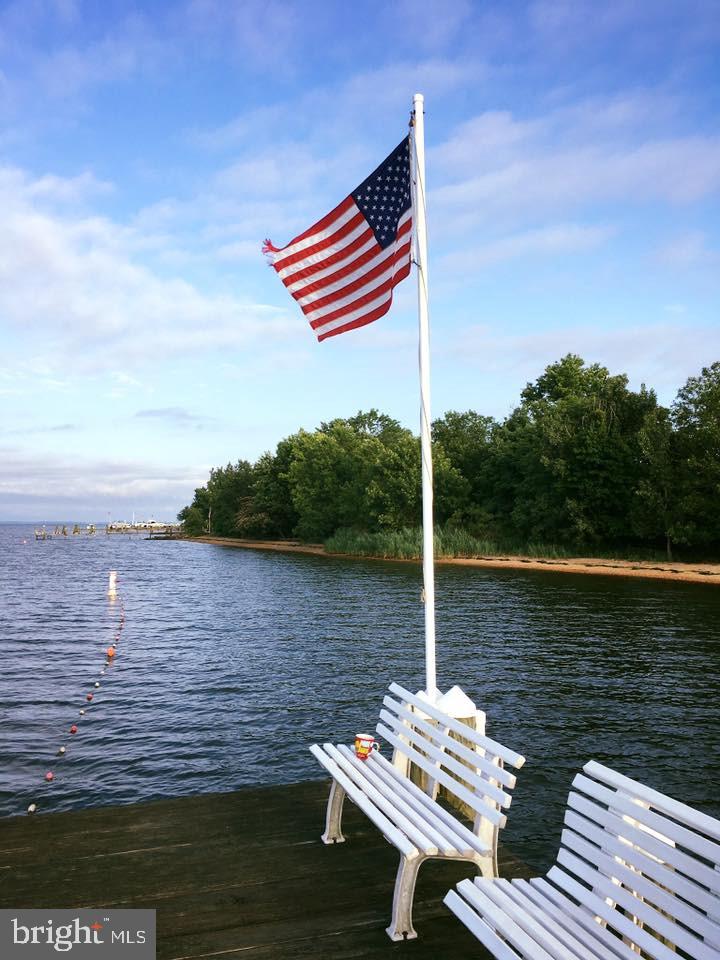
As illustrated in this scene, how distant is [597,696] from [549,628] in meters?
9.31

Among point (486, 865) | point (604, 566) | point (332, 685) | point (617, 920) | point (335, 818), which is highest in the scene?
point (604, 566)

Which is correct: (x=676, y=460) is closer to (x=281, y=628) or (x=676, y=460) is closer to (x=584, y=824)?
(x=281, y=628)

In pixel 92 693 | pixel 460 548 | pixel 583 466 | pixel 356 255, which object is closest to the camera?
pixel 356 255

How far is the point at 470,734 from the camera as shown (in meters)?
5.18

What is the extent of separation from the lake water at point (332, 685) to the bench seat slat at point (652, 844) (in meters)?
4.76

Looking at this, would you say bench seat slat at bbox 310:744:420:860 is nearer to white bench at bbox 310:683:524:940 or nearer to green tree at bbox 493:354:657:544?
white bench at bbox 310:683:524:940

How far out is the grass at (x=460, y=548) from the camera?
171 ft

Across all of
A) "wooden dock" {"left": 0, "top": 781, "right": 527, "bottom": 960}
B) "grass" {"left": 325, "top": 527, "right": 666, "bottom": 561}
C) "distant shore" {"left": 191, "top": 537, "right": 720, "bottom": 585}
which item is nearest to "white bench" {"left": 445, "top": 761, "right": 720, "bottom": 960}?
"wooden dock" {"left": 0, "top": 781, "right": 527, "bottom": 960}

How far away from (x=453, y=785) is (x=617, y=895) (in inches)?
63.8

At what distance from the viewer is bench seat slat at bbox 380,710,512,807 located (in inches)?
179

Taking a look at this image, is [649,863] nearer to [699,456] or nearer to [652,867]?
[652,867]

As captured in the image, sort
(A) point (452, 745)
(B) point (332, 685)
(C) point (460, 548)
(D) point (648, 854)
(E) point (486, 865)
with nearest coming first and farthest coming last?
(D) point (648, 854), (E) point (486, 865), (A) point (452, 745), (B) point (332, 685), (C) point (460, 548)

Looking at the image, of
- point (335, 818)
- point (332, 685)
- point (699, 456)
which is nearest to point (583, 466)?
point (699, 456)

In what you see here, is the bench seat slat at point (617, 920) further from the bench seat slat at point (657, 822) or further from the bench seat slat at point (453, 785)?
the bench seat slat at point (453, 785)
